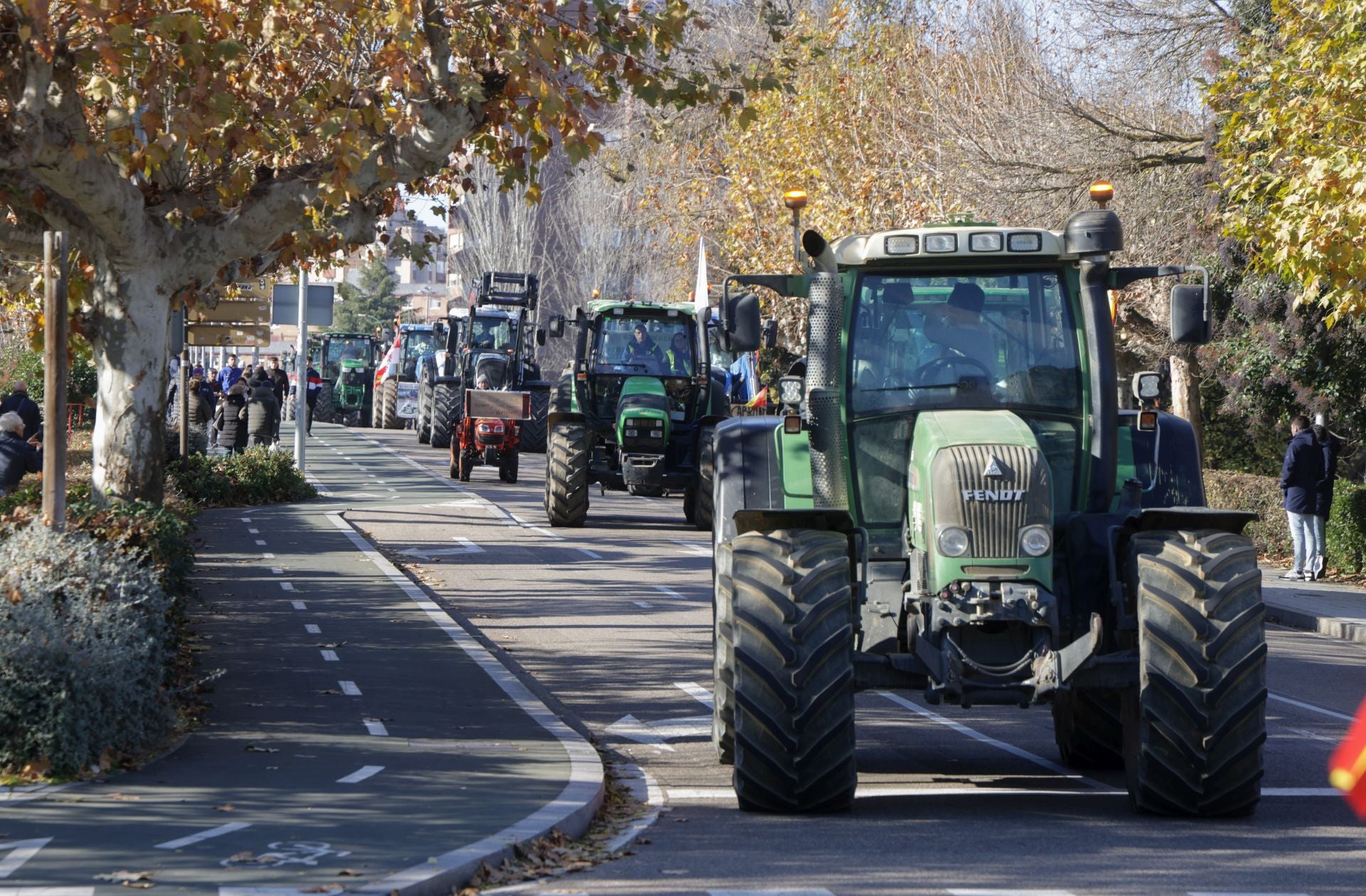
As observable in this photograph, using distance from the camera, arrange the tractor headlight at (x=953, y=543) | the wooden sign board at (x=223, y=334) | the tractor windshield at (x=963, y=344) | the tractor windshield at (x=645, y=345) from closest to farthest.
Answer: the tractor headlight at (x=953, y=543)
the tractor windshield at (x=963, y=344)
the wooden sign board at (x=223, y=334)
the tractor windshield at (x=645, y=345)

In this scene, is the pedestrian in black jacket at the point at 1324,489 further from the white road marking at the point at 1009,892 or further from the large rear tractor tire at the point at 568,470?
the white road marking at the point at 1009,892

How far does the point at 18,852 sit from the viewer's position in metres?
7.14

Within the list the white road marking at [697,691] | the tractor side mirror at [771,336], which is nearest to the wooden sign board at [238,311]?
the white road marking at [697,691]

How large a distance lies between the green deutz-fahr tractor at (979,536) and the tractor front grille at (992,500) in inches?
0.4

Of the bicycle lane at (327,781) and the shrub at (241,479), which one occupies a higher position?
the shrub at (241,479)

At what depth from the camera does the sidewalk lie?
17.3 m

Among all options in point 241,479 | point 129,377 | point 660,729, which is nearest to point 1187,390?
point 241,479

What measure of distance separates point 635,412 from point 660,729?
1389 centimetres

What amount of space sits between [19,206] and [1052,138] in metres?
16.5

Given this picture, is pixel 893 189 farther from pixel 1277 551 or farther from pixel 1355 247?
pixel 1355 247

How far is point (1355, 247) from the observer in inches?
627

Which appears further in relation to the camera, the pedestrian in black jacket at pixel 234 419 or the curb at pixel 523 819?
the pedestrian in black jacket at pixel 234 419

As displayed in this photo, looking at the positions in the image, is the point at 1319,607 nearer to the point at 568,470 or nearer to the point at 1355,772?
the point at 568,470

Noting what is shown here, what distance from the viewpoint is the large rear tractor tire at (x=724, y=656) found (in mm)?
8688
